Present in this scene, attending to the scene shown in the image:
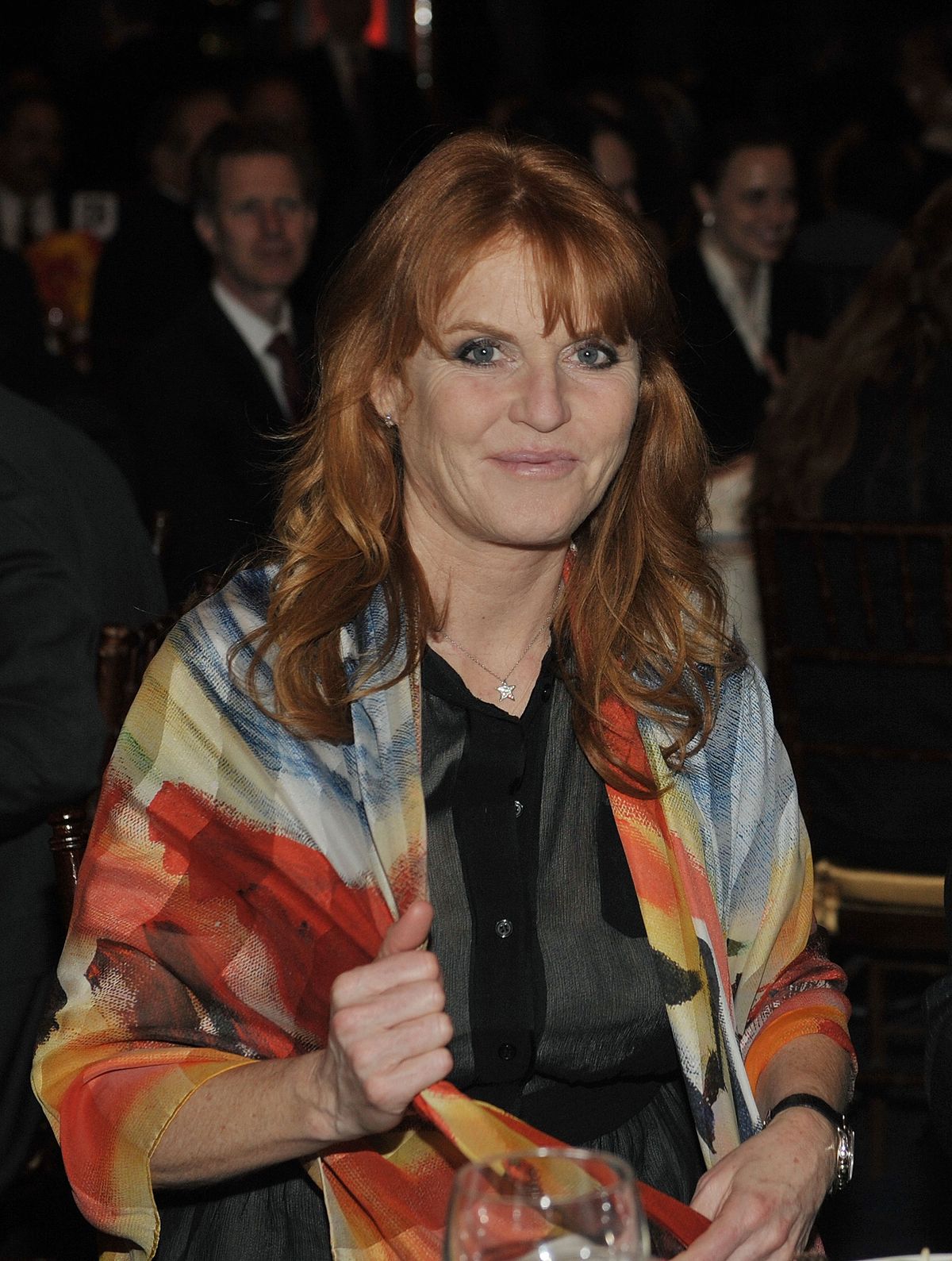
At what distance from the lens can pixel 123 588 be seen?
275 centimetres

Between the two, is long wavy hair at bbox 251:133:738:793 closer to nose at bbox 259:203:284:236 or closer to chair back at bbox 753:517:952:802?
chair back at bbox 753:517:952:802

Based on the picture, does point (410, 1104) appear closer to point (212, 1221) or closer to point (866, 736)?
point (212, 1221)

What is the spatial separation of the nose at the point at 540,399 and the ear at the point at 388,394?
159 millimetres

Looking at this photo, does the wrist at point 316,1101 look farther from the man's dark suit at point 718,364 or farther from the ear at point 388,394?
the man's dark suit at point 718,364

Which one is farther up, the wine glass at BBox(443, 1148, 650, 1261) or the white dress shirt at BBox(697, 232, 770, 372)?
the white dress shirt at BBox(697, 232, 770, 372)

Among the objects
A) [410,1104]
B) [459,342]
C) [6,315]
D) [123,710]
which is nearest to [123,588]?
[123,710]

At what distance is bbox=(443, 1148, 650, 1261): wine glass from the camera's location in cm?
104

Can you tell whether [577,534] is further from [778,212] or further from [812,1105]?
[778,212]

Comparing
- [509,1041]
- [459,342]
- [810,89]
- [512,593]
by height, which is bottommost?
[509,1041]

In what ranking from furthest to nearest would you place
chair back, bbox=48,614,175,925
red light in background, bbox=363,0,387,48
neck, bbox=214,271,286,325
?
red light in background, bbox=363,0,387,48 → neck, bbox=214,271,286,325 → chair back, bbox=48,614,175,925

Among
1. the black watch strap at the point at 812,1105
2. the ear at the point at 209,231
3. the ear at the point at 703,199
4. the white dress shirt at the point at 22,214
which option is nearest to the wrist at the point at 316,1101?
the black watch strap at the point at 812,1105

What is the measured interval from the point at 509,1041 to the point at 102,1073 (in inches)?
16.3

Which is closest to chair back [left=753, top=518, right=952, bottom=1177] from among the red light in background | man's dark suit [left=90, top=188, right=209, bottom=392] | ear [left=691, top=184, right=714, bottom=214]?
ear [left=691, top=184, right=714, bottom=214]

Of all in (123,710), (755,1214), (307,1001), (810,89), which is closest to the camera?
(755,1214)
